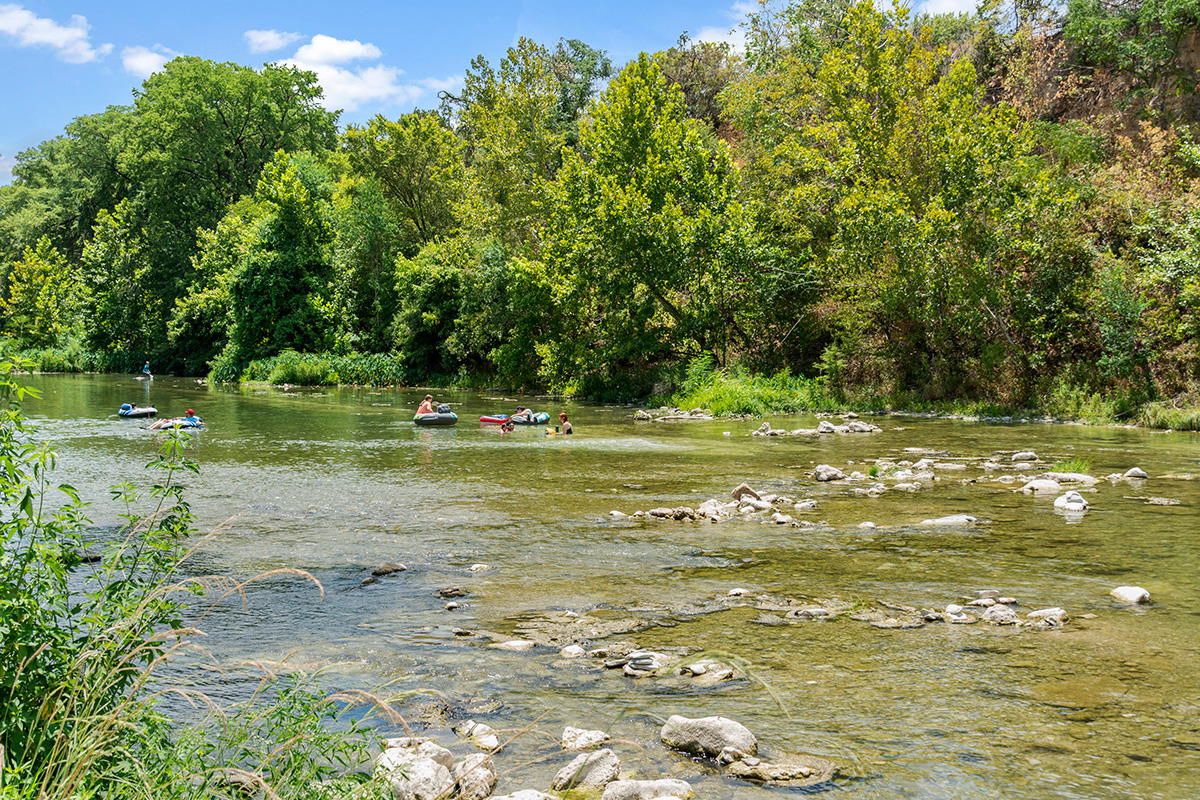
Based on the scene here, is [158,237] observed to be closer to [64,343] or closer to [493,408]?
[64,343]

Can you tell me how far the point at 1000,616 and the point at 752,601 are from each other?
2296 mm

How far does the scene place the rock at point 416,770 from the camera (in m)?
4.66

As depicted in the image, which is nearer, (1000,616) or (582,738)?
(582,738)

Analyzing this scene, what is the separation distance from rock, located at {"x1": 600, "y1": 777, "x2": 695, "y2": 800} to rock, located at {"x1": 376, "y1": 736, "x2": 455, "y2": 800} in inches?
35.0

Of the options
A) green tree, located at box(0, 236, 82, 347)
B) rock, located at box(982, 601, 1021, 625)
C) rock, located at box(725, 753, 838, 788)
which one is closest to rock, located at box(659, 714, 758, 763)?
rock, located at box(725, 753, 838, 788)

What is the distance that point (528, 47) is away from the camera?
43.3 m

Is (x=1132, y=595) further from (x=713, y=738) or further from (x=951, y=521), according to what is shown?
(x=713, y=738)

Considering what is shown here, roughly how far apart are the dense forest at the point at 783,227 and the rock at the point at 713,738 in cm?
2318

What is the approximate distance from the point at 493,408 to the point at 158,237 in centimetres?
4173

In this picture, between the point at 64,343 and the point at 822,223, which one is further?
the point at 64,343

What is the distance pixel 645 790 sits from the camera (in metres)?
4.91

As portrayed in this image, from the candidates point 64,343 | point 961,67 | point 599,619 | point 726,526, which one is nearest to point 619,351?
point 961,67

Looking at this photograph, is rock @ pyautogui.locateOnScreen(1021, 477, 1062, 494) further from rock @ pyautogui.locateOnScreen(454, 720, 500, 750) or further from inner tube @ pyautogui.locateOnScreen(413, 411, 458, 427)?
inner tube @ pyautogui.locateOnScreen(413, 411, 458, 427)

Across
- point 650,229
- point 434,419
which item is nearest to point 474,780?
point 434,419
